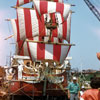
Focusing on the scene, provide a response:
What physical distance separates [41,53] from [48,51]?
0.57m

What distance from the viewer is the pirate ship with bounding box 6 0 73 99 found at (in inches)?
631

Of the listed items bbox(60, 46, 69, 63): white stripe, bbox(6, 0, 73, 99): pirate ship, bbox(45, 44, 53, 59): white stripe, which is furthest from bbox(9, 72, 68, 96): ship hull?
bbox(60, 46, 69, 63): white stripe

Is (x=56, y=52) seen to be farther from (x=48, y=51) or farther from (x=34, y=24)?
(x=34, y=24)

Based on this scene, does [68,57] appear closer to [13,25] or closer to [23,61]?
[23,61]

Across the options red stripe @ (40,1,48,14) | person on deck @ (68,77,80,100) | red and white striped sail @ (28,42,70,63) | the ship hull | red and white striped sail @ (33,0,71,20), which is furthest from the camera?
red and white striped sail @ (33,0,71,20)

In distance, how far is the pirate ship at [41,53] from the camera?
16.0 metres

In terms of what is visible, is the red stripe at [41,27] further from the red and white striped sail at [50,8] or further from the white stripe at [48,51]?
the white stripe at [48,51]

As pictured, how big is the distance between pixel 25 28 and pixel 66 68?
750 cm

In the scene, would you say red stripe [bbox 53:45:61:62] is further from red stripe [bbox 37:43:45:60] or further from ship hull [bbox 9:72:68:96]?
ship hull [bbox 9:72:68:96]

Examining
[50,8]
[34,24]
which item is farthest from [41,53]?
[50,8]

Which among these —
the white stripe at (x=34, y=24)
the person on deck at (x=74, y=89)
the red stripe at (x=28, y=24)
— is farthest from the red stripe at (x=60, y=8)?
the person on deck at (x=74, y=89)

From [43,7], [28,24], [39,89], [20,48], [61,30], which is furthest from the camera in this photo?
[20,48]

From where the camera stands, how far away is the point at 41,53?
1962cm

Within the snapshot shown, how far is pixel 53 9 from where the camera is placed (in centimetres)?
2302
